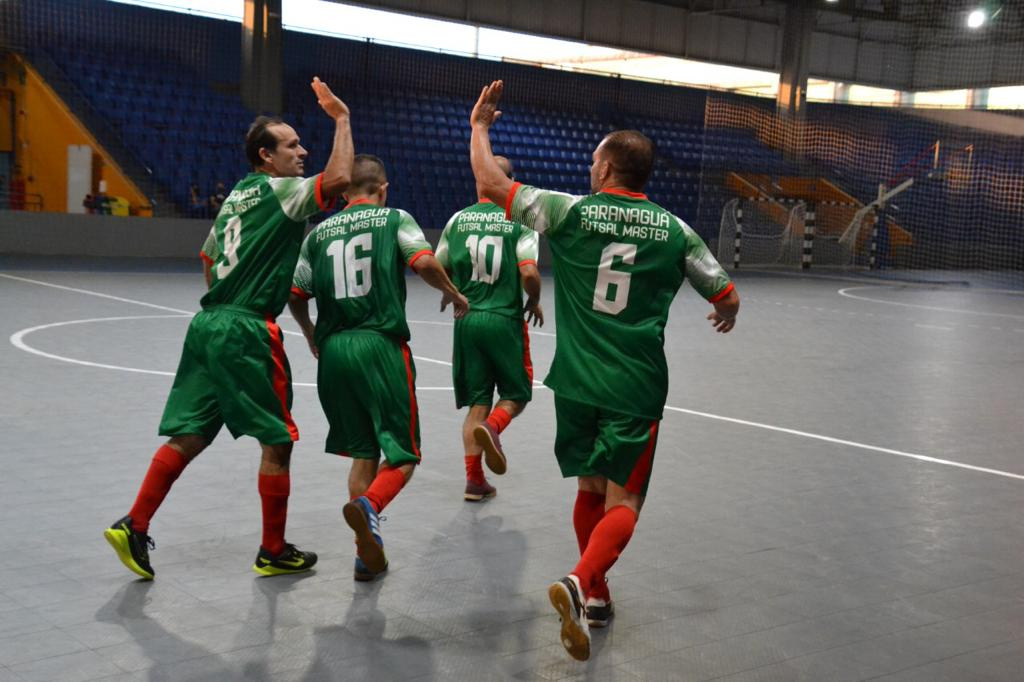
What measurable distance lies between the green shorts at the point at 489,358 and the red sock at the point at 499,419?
0.14 meters

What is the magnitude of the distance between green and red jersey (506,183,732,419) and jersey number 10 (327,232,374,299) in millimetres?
793

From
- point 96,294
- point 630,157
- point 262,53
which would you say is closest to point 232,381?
point 630,157

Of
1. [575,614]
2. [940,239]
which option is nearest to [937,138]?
[940,239]

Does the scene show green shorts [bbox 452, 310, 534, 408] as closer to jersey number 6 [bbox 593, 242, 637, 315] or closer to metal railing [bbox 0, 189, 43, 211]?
jersey number 6 [bbox 593, 242, 637, 315]

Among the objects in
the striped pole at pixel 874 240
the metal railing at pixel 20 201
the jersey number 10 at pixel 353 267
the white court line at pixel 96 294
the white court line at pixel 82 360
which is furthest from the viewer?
the striped pole at pixel 874 240

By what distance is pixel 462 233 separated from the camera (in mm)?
6320

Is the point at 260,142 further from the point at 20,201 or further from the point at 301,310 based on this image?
the point at 20,201

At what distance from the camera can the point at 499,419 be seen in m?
6.13

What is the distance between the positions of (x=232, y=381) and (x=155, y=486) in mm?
569

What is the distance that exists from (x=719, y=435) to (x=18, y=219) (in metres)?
18.3

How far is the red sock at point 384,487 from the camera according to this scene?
14.9ft

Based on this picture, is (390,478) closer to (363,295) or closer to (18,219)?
(363,295)

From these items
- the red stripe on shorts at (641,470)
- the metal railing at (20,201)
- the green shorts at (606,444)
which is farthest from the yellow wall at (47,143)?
the red stripe on shorts at (641,470)

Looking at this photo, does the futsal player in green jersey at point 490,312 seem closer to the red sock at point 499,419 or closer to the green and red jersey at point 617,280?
the red sock at point 499,419
